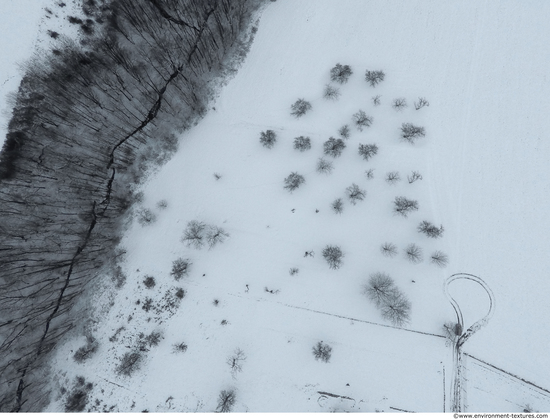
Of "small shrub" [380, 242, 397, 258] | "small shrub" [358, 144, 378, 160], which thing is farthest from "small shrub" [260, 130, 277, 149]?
"small shrub" [380, 242, 397, 258]

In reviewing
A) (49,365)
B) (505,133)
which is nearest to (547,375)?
(505,133)

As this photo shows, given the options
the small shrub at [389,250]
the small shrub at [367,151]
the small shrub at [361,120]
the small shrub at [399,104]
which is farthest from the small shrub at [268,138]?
the small shrub at [389,250]

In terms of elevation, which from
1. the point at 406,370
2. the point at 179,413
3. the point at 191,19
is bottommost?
the point at 179,413

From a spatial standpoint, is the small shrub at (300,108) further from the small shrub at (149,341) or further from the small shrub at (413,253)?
the small shrub at (149,341)

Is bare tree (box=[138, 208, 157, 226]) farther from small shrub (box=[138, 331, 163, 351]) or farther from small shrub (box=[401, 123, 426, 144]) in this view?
small shrub (box=[401, 123, 426, 144])

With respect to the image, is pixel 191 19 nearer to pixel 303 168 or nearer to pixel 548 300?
pixel 303 168

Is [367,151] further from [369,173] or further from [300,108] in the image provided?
[300,108]
